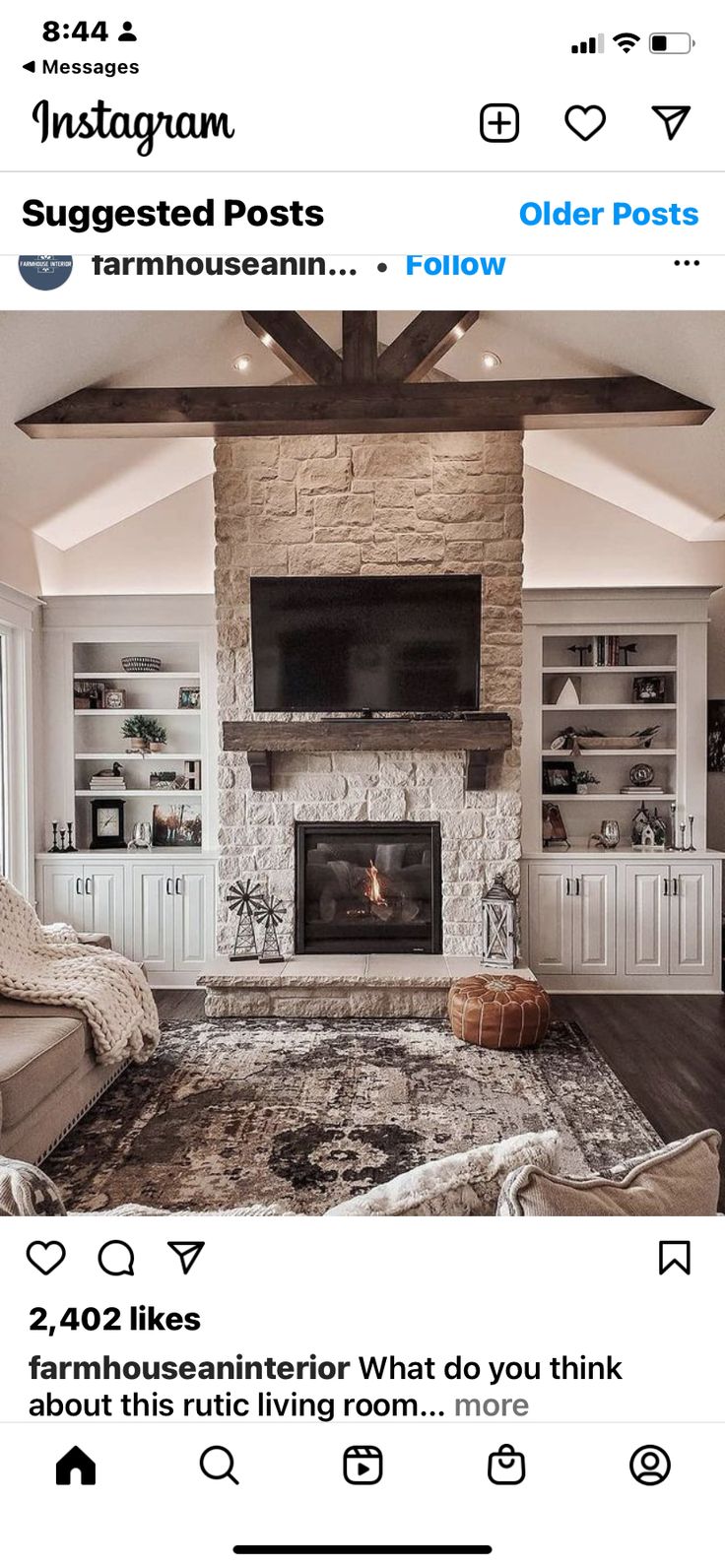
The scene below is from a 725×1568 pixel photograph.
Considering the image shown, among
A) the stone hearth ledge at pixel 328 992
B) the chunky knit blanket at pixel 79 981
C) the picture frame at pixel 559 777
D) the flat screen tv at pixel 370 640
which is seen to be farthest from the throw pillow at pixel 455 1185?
the picture frame at pixel 559 777

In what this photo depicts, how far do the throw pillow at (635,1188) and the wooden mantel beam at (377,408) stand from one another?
303 cm

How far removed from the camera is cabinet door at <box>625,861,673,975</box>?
4684 millimetres

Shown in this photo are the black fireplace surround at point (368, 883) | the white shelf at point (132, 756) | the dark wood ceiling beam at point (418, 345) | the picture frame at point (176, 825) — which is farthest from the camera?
the picture frame at point (176, 825)

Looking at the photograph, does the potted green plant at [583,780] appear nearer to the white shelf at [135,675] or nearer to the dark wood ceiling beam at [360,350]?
the white shelf at [135,675]

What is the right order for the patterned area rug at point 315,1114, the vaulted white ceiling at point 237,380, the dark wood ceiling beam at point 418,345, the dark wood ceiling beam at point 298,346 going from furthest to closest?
the dark wood ceiling beam at point 298,346 < the dark wood ceiling beam at point 418,345 < the vaulted white ceiling at point 237,380 < the patterned area rug at point 315,1114

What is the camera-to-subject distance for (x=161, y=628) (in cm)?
490

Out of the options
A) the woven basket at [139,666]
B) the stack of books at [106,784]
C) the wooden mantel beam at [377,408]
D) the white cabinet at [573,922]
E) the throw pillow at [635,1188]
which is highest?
the wooden mantel beam at [377,408]

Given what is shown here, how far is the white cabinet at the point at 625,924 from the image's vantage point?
Result: 468 centimetres

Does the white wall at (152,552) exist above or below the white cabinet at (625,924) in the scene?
above
